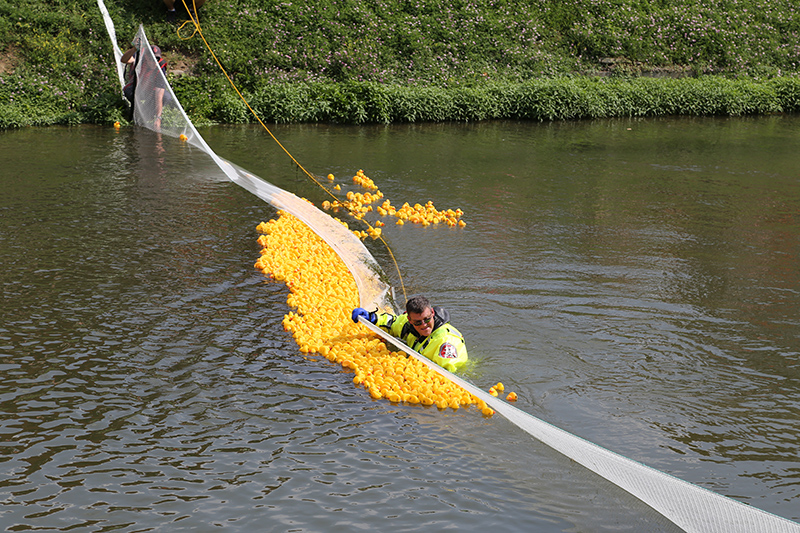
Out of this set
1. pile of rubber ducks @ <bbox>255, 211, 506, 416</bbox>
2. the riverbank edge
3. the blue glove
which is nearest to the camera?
pile of rubber ducks @ <bbox>255, 211, 506, 416</bbox>

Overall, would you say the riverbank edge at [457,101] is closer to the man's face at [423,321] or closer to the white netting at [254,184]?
the white netting at [254,184]

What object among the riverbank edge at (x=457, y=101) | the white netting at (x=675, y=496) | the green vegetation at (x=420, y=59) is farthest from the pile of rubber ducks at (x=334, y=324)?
the green vegetation at (x=420, y=59)

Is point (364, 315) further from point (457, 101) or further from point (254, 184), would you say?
point (457, 101)

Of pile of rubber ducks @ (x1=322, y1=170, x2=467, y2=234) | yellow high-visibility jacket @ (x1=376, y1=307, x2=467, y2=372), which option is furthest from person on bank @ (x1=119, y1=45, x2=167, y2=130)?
yellow high-visibility jacket @ (x1=376, y1=307, x2=467, y2=372)

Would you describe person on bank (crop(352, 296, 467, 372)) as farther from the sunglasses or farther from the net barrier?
the net barrier

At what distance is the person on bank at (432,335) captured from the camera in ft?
25.5

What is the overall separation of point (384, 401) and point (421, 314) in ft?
3.43

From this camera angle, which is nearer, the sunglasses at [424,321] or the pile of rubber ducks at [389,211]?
the sunglasses at [424,321]

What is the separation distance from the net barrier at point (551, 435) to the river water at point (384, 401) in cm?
54

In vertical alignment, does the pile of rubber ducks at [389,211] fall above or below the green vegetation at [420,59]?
below

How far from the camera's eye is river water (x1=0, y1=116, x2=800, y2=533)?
585cm

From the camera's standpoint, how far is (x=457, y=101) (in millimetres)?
23594

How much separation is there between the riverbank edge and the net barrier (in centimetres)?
470

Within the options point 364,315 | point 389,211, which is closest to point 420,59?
point 389,211
